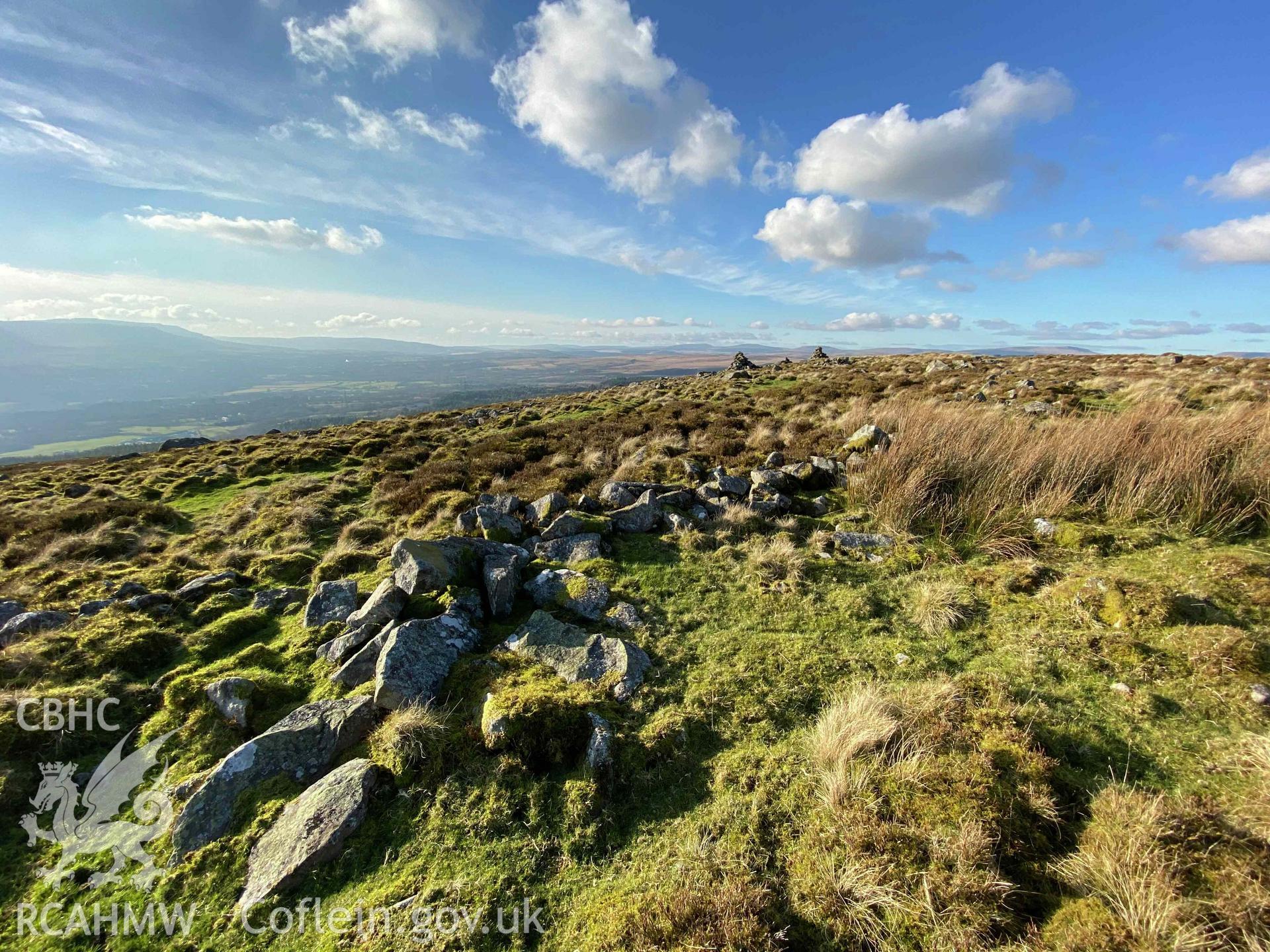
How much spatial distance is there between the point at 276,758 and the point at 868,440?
11979 mm

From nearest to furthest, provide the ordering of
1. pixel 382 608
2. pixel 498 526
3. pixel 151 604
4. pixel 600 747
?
pixel 600 747 → pixel 382 608 → pixel 151 604 → pixel 498 526

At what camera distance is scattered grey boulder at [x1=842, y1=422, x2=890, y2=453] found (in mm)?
11320

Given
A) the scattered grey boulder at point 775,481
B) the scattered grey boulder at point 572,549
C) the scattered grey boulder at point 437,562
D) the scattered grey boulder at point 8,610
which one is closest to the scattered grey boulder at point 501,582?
Answer: the scattered grey boulder at point 437,562

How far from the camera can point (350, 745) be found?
488cm

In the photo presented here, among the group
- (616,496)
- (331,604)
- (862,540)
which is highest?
(616,496)

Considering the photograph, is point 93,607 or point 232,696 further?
point 93,607

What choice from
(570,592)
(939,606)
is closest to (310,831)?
(570,592)

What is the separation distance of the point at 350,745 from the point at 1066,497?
10.8 meters

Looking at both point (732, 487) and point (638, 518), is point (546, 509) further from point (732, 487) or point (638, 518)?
point (732, 487)

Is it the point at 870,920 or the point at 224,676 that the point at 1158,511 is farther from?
the point at 224,676

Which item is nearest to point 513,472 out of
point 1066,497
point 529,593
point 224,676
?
point 529,593

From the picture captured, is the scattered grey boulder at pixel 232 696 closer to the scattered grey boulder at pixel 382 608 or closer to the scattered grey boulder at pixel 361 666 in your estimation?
the scattered grey boulder at pixel 361 666

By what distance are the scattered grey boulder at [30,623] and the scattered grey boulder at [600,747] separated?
9.03 m

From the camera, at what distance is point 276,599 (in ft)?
26.6
